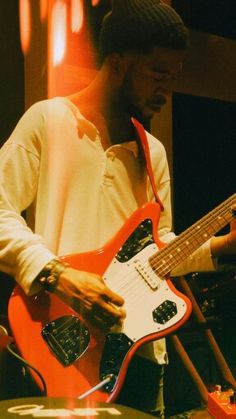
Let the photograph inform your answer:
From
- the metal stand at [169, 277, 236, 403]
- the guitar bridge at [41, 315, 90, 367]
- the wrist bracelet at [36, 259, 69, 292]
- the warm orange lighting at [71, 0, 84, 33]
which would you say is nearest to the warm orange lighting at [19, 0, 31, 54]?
the warm orange lighting at [71, 0, 84, 33]

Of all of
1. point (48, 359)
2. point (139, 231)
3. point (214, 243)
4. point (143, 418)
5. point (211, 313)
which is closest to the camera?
point (143, 418)

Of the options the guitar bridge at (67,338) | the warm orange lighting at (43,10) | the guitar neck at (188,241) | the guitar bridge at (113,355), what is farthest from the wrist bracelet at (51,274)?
the warm orange lighting at (43,10)

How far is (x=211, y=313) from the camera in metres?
3.21

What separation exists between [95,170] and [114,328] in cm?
48

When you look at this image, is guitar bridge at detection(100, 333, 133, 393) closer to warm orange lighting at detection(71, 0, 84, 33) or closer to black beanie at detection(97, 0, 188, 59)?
black beanie at detection(97, 0, 188, 59)

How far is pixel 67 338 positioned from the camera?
1.57 m

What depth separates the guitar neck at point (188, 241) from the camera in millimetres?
1754

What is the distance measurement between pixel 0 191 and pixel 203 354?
2.92 metres

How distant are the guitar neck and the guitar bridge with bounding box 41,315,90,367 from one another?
0.31m

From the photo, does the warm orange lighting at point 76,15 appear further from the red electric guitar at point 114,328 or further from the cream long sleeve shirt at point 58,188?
the red electric guitar at point 114,328

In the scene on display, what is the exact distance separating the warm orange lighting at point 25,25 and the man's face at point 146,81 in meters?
0.59

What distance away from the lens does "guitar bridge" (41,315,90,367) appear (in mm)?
1558

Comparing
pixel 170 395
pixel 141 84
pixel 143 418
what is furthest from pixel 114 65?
pixel 170 395

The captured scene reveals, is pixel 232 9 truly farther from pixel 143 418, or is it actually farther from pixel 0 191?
pixel 143 418
